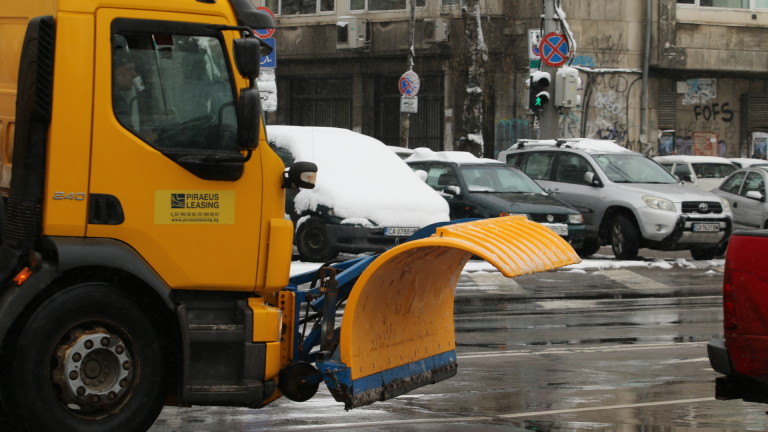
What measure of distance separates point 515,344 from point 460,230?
14.1 ft

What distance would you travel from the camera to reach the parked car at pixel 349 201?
16688 millimetres

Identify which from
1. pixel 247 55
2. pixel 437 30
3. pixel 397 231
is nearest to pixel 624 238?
pixel 397 231

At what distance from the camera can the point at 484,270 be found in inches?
688

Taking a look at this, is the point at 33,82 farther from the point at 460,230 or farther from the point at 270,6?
the point at 270,6

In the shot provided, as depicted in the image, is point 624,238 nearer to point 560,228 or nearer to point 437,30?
point 560,228

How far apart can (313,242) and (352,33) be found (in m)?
19.4

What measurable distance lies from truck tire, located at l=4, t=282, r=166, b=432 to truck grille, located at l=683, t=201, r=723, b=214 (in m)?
13.9

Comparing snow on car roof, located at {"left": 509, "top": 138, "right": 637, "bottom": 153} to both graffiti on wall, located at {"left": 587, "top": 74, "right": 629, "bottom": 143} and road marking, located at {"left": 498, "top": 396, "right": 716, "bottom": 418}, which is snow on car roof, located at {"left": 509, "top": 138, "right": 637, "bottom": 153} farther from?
graffiti on wall, located at {"left": 587, "top": 74, "right": 629, "bottom": 143}

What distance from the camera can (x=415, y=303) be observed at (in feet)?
24.2

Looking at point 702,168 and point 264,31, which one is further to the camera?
point 702,168

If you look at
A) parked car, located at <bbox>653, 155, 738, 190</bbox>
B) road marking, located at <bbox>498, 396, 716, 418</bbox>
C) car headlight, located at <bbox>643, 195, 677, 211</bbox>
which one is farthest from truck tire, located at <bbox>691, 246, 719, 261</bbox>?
road marking, located at <bbox>498, 396, 716, 418</bbox>

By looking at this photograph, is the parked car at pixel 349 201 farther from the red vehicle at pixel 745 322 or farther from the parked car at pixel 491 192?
the red vehicle at pixel 745 322

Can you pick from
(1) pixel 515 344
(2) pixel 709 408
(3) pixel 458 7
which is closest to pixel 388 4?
(3) pixel 458 7

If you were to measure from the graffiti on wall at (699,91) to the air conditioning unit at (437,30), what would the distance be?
7.69m
